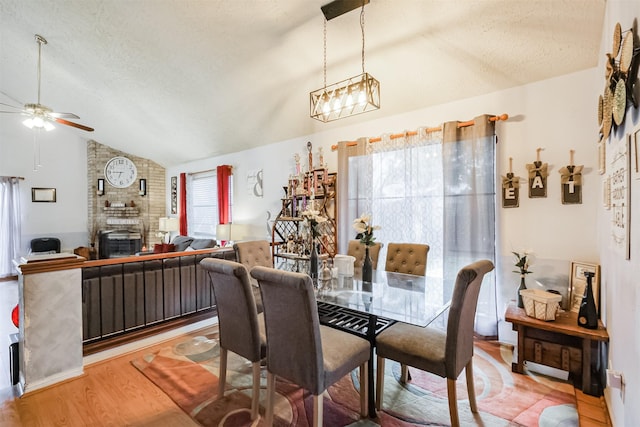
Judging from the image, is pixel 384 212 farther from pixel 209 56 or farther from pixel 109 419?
pixel 109 419

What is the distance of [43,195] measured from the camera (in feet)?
20.3

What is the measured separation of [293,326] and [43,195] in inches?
296

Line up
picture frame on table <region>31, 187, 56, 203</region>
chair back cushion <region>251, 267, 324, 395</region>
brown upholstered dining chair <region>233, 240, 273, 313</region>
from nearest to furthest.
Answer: chair back cushion <region>251, 267, 324, 395</region> → brown upholstered dining chair <region>233, 240, 273, 313</region> → picture frame on table <region>31, 187, 56, 203</region>

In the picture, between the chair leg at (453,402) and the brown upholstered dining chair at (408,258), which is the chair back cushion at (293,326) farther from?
the brown upholstered dining chair at (408,258)

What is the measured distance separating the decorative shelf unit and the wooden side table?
219cm

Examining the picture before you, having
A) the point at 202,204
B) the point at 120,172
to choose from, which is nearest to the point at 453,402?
the point at 202,204

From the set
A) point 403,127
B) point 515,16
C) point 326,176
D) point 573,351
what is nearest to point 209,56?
point 326,176

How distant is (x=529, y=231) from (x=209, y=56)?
12.4 feet

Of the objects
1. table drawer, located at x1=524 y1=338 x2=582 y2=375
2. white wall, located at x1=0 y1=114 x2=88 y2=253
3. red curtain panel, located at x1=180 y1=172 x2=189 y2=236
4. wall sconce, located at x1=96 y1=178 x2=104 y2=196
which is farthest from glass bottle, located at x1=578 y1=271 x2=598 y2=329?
white wall, located at x1=0 y1=114 x2=88 y2=253

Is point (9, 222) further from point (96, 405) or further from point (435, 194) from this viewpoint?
point (435, 194)

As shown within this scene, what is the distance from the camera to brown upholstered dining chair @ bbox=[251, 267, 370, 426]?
1440 millimetres

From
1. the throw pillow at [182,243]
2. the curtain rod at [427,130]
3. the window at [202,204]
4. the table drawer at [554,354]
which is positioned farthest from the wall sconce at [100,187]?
the table drawer at [554,354]

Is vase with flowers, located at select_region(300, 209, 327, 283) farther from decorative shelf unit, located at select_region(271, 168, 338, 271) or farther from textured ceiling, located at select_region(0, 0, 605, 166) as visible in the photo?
textured ceiling, located at select_region(0, 0, 605, 166)

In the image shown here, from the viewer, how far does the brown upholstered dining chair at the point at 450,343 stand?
1.55m
